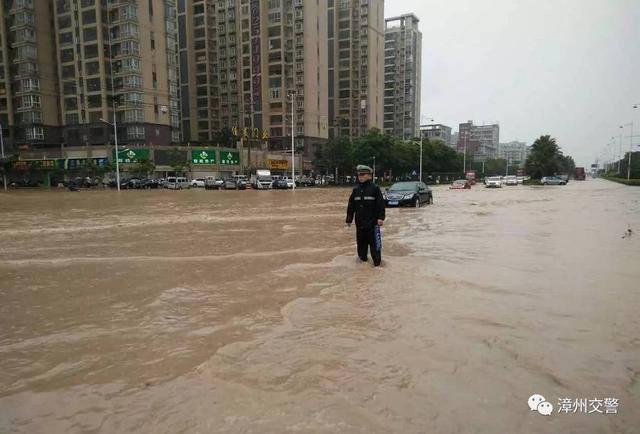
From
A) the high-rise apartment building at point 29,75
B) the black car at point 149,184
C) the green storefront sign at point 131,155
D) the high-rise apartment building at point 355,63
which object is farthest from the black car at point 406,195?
the high-rise apartment building at point 355,63

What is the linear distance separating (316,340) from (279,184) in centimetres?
4749

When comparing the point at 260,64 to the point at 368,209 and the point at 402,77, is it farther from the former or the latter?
the point at 368,209

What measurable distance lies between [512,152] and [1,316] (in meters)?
203

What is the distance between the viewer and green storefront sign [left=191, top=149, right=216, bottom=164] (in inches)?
2559

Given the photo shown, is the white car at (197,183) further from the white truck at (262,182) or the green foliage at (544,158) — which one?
the green foliage at (544,158)

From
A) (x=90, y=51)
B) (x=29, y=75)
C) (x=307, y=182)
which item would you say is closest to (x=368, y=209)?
(x=307, y=182)

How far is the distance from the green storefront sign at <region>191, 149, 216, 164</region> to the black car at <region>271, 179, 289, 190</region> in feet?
59.8

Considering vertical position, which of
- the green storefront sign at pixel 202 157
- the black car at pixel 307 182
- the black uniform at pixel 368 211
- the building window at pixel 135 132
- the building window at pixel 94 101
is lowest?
the black car at pixel 307 182

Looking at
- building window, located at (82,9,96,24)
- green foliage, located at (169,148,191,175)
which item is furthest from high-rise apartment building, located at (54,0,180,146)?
green foliage, located at (169,148,191,175)

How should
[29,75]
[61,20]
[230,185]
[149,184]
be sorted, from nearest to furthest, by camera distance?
[230,185], [149,184], [61,20], [29,75]

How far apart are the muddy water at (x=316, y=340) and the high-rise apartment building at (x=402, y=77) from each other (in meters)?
124

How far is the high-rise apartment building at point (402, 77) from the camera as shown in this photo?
5064 inches

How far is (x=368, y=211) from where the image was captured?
25.4 ft

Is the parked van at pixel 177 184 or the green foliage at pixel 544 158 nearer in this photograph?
the parked van at pixel 177 184
